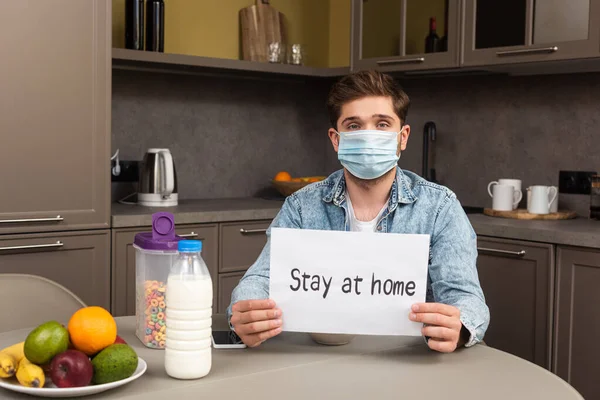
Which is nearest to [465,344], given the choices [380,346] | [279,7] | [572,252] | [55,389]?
[380,346]

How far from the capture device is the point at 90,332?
1158 millimetres

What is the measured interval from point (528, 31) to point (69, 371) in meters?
2.35

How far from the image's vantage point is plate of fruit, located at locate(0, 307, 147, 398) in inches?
43.8

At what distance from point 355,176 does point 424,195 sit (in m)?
0.16

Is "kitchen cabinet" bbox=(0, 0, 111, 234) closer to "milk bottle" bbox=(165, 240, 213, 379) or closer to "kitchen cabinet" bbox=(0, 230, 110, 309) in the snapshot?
"kitchen cabinet" bbox=(0, 230, 110, 309)

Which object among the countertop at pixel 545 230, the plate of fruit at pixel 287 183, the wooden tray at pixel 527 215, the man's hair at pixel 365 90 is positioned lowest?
the countertop at pixel 545 230

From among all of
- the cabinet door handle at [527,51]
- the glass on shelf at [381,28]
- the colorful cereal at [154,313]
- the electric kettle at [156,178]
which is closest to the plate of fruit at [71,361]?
the colorful cereal at [154,313]

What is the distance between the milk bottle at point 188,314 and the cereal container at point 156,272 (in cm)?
14

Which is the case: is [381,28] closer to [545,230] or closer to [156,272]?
[545,230]

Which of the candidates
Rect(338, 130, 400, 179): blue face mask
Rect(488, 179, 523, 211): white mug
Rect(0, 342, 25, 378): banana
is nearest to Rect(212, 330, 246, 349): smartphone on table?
Rect(0, 342, 25, 378): banana

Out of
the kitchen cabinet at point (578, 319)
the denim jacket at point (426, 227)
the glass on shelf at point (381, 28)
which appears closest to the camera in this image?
the denim jacket at point (426, 227)

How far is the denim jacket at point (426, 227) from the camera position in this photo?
152 cm

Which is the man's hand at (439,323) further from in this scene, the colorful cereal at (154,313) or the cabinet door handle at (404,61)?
the cabinet door handle at (404,61)

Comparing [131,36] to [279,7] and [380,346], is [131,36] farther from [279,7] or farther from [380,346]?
[380,346]
